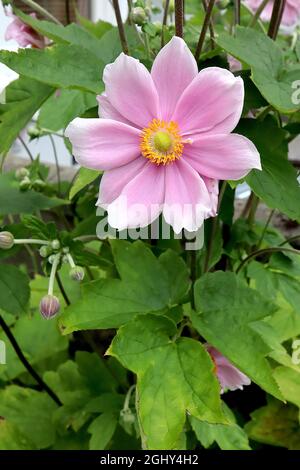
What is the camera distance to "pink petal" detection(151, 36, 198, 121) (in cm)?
47

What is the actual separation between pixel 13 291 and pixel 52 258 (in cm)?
8

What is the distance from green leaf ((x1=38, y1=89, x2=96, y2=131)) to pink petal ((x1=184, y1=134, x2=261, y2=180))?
0.26 m

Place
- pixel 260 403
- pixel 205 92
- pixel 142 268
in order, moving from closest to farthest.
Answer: pixel 205 92, pixel 142 268, pixel 260 403

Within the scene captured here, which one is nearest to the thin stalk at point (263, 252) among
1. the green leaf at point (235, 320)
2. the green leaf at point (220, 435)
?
the green leaf at point (235, 320)

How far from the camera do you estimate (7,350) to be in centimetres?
101

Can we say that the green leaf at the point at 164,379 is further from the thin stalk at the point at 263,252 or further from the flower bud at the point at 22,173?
the flower bud at the point at 22,173

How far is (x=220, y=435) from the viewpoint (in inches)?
29.4

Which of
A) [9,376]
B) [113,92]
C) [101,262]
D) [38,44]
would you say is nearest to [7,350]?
[9,376]

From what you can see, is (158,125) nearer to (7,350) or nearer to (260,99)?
(260,99)

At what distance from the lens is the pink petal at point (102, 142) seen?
48 centimetres

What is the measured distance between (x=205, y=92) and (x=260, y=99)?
10 cm

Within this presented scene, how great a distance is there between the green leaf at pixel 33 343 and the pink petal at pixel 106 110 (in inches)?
22.7

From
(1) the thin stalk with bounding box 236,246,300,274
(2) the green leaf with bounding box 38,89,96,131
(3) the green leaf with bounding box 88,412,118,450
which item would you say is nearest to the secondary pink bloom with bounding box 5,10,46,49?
(2) the green leaf with bounding box 38,89,96,131

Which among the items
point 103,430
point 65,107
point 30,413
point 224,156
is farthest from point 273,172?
point 30,413
